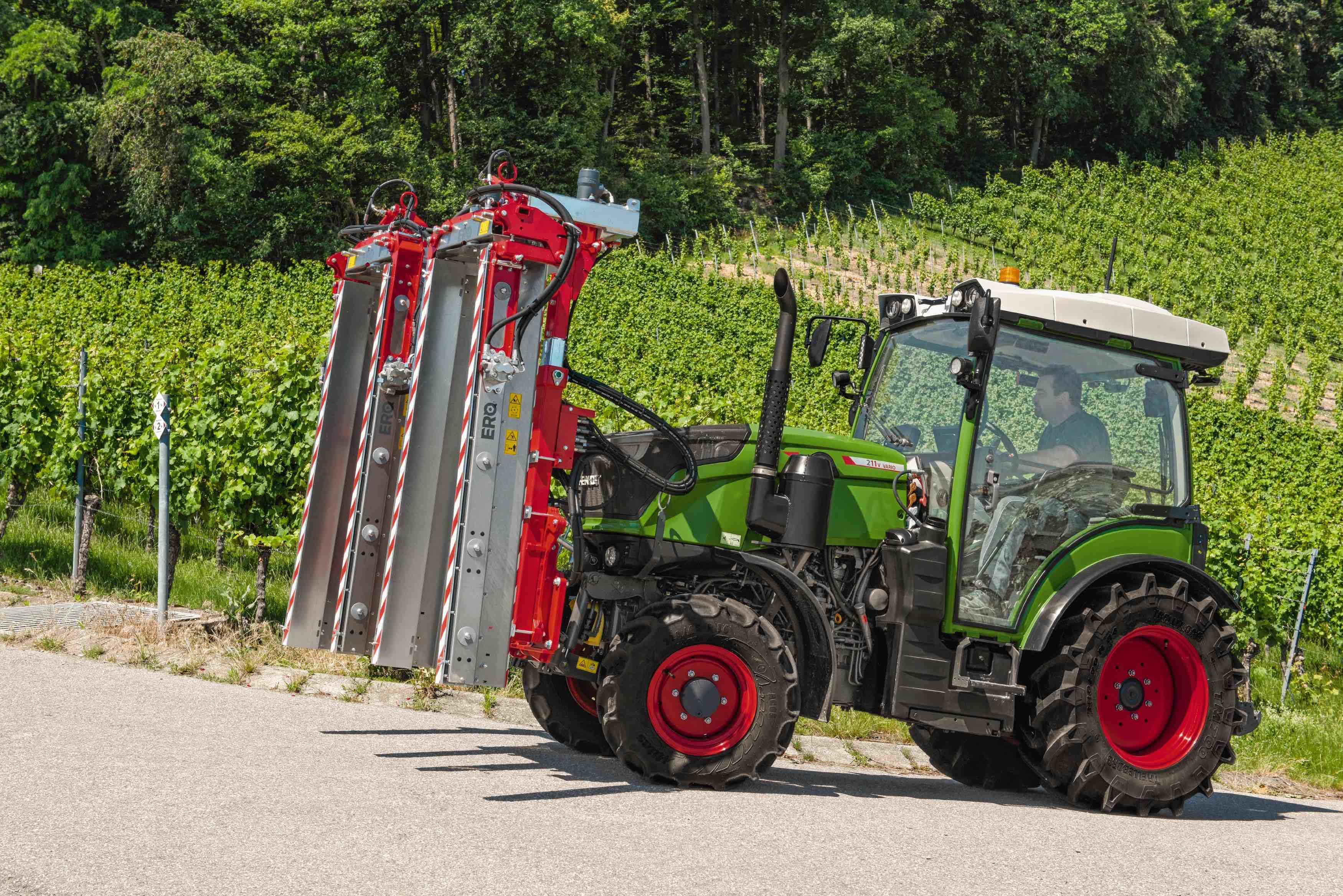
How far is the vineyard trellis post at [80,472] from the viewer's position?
410 inches

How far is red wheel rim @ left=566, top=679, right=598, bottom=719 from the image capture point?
22.7 ft

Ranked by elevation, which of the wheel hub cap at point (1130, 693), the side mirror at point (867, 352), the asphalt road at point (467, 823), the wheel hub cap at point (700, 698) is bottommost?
the asphalt road at point (467, 823)

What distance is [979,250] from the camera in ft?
170

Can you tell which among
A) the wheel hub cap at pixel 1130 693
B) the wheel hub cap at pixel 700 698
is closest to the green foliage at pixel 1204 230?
the wheel hub cap at pixel 1130 693

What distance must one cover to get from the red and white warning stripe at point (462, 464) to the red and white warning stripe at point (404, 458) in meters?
0.23

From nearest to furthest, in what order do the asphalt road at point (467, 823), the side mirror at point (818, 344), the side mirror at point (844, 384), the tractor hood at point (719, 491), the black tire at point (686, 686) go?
1. the asphalt road at point (467, 823)
2. the black tire at point (686, 686)
3. the side mirror at point (818, 344)
4. the tractor hood at point (719, 491)
5. the side mirror at point (844, 384)

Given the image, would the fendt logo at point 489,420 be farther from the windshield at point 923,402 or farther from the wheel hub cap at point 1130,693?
the wheel hub cap at point 1130,693

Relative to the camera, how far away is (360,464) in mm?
6422

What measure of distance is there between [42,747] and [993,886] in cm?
415

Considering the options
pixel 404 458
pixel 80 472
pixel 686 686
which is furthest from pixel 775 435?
pixel 80 472

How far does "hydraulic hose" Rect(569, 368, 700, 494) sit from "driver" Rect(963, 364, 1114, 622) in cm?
165

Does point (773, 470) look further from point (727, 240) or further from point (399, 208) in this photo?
point (727, 240)

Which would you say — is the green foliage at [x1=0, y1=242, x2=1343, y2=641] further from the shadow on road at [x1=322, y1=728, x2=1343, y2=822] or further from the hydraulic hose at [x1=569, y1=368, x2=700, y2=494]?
the hydraulic hose at [x1=569, y1=368, x2=700, y2=494]

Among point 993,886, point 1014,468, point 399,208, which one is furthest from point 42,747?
point 1014,468
